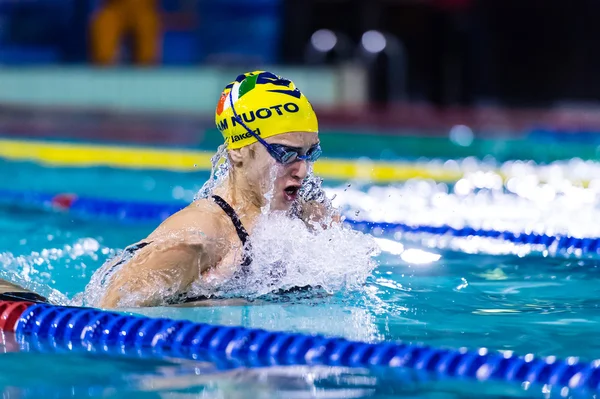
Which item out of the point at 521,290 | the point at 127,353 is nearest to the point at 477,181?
the point at 521,290

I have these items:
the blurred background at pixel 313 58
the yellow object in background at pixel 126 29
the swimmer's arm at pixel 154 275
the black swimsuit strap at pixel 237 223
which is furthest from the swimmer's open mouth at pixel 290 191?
the yellow object in background at pixel 126 29

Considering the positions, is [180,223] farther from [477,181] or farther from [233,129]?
[477,181]

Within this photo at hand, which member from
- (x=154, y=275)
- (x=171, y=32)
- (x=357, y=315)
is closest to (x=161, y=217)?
(x=357, y=315)

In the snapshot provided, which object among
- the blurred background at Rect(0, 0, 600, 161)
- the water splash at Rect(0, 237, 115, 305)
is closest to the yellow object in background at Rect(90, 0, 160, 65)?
the blurred background at Rect(0, 0, 600, 161)

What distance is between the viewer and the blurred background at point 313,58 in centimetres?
1173

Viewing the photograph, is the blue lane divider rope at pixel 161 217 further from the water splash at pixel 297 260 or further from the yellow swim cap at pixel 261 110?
the yellow swim cap at pixel 261 110

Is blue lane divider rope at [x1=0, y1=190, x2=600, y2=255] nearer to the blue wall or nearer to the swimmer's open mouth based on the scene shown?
the swimmer's open mouth

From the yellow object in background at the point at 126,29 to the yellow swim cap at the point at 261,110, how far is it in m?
9.64

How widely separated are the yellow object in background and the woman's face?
32.3 ft

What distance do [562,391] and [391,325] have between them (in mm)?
809

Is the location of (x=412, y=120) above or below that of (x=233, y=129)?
above

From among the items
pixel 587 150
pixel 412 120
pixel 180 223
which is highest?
pixel 412 120

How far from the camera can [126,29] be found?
42.5 ft

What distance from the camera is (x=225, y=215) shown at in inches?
130
